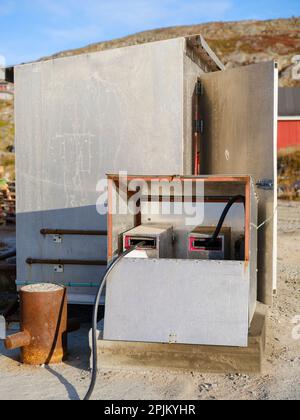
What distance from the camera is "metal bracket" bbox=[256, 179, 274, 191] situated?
657 cm

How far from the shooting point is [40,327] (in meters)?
5.14

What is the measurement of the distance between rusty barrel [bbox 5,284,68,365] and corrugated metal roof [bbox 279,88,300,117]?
26.6 m

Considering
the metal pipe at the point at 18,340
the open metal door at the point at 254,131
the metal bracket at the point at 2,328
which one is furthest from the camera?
the open metal door at the point at 254,131

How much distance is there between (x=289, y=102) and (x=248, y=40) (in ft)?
114

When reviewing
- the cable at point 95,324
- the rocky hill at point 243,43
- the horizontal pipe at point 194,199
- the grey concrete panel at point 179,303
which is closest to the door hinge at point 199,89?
the horizontal pipe at point 194,199

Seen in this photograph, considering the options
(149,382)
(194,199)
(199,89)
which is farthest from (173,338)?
(199,89)

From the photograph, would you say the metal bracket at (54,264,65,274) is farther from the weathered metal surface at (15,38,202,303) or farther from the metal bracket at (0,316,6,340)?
the metal bracket at (0,316,6,340)

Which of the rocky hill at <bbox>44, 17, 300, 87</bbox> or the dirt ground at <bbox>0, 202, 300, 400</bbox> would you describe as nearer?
the dirt ground at <bbox>0, 202, 300, 400</bbox>

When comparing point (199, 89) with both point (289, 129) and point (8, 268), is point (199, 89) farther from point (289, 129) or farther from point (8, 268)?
point (289, 129)

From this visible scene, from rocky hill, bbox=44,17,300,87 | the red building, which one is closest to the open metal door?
the red building

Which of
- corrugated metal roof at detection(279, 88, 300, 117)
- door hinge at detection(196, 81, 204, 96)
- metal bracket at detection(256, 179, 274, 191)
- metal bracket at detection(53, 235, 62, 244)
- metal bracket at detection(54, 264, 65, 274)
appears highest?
corrugated metal roof at detection(279, 88, 300, 117)

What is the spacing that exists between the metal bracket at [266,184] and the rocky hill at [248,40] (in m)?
42.3

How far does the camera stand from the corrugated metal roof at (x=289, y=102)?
30.3 meters

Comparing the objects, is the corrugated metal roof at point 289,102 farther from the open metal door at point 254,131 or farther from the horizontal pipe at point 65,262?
the horizontal pipe at point 65,262
